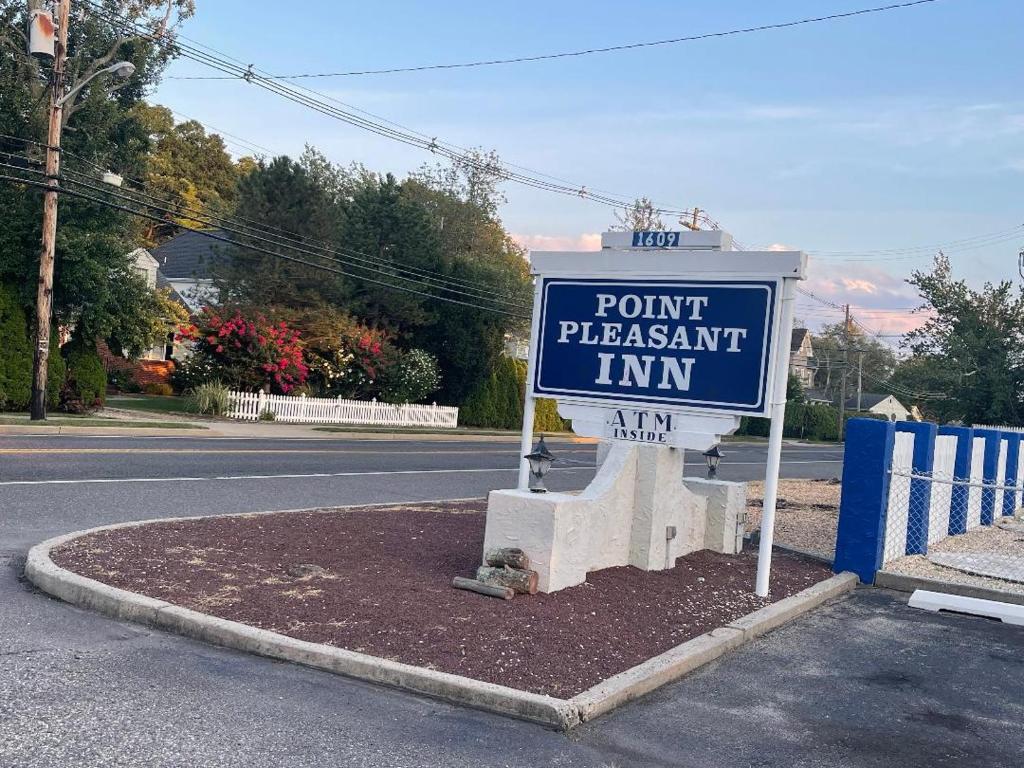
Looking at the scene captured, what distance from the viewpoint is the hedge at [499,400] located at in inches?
1682

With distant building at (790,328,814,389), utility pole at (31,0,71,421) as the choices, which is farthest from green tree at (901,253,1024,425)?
distant building at (790,328,814,389)

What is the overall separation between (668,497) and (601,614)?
214 centimetres

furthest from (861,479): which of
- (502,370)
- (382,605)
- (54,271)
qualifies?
(502,370)

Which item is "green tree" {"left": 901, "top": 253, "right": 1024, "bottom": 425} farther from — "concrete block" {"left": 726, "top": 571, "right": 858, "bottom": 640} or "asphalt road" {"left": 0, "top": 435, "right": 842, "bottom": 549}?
"concrete block" {"left": 726, "top": 571, "right": 858, "bottom": 640}

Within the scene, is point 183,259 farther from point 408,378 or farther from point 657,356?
point 657,356

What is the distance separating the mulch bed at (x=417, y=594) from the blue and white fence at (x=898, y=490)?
0.51 metres

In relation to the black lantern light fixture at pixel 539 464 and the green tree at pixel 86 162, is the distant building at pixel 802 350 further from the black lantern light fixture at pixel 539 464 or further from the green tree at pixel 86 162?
the black lantern light fixture at pixel 539 464

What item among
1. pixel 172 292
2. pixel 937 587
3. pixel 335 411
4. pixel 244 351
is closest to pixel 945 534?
pixel 937 587

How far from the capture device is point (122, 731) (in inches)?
170

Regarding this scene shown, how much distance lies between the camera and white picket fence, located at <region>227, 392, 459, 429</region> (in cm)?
3206

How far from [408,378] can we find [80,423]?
16.6 m

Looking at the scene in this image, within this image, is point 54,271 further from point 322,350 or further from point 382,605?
point 382,605

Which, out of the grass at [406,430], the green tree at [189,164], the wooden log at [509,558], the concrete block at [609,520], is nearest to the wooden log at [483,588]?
the wooden log at [509,558]

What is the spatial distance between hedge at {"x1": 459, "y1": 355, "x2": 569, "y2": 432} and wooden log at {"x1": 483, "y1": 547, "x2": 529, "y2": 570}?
114 feet
